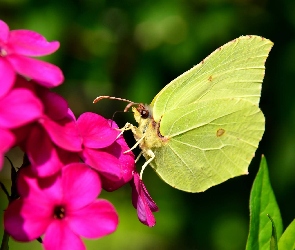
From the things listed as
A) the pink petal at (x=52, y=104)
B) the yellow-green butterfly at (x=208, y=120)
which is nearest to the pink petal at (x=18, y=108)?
the pink petal at (x=52, y=104)

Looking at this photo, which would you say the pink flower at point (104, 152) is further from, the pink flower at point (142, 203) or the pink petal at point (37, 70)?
the pink petal at point (37, 70)

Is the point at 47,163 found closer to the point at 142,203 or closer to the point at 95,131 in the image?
the point at 95,131

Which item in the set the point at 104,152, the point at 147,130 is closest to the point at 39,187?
the point at 104,152

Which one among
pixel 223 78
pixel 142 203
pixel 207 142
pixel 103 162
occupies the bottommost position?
pixel 207 142

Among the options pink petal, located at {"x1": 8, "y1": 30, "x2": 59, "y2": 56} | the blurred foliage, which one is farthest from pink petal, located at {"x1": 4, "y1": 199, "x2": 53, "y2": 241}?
the blurred foliage

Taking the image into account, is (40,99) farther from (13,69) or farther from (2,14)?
(2,14)

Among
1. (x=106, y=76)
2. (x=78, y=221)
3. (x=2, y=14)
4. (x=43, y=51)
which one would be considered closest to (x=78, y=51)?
(x=106, y=76)
